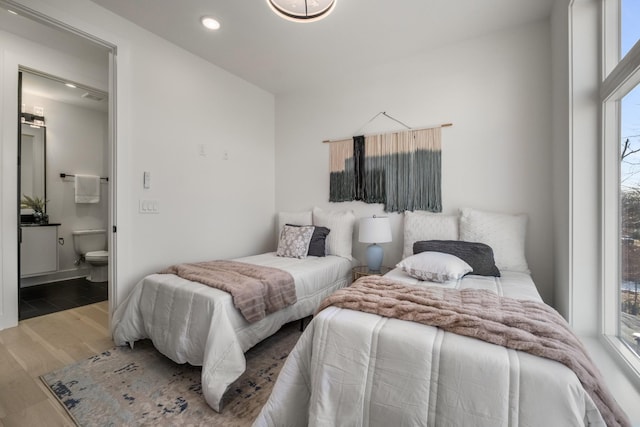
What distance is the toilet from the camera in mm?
4012

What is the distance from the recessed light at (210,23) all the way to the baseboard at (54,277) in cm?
419

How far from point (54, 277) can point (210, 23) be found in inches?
172

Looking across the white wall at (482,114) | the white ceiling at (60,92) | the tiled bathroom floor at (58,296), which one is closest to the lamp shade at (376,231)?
the white wall at (482,114)

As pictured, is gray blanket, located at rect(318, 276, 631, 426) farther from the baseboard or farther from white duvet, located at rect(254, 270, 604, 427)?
the baseboard

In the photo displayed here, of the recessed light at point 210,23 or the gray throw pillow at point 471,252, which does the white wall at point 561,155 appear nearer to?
the gray throw pillow at point 471,252

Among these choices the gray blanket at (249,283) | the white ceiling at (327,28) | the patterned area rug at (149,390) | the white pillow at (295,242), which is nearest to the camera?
the patterned area rug at (149,390)

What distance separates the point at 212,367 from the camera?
158 cm

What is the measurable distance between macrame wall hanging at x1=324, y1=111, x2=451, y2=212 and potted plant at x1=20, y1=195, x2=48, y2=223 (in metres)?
4.19

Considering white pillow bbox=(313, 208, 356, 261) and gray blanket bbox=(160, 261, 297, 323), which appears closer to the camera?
gray blanket bbox=(160, 261, 297, 323)

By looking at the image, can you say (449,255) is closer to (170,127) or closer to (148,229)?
(148,229)

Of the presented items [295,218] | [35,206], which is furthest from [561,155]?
[35,206]

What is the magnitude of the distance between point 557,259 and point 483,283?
738 millimetres

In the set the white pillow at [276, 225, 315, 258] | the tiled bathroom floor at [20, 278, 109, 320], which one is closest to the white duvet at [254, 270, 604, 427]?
the white pillow at [276, 225, 315, 258]

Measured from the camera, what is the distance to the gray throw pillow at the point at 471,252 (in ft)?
6.66
